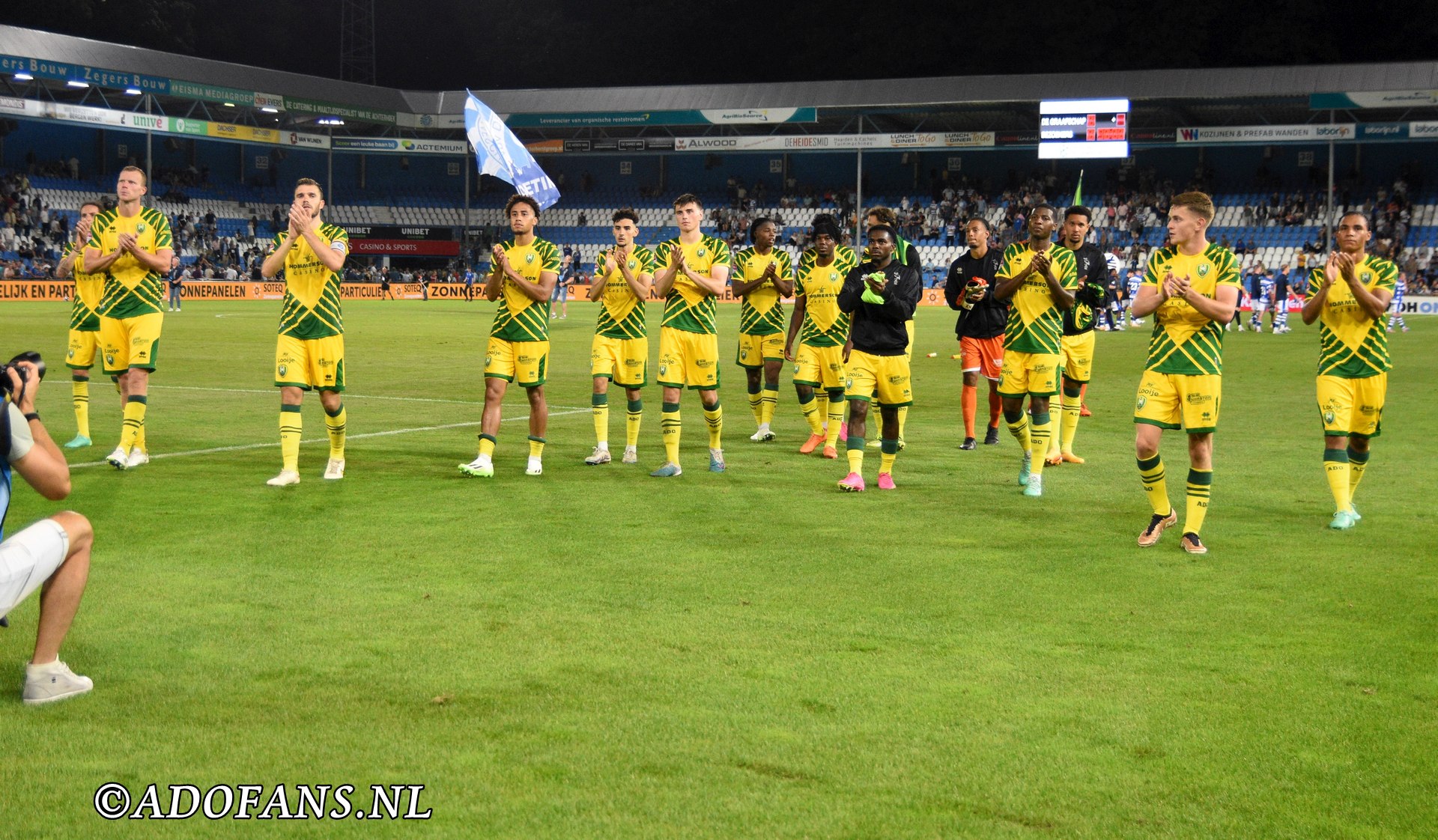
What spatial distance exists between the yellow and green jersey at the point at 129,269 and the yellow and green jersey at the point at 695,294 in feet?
14.8

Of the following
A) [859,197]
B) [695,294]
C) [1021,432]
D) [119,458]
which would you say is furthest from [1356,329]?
[859,197]

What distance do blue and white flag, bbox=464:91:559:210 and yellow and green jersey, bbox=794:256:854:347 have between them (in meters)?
6.06

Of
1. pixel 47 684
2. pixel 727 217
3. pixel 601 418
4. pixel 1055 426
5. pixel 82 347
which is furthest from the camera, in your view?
pixel 727 217

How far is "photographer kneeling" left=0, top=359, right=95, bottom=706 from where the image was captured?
14.9 ft

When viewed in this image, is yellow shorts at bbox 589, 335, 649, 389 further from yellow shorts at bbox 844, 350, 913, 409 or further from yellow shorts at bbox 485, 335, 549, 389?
yellow shorts at bbox 844, 350, 913, 409

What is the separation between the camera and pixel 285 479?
10.2 m

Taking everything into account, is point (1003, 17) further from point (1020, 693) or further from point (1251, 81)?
point (1020, 693)

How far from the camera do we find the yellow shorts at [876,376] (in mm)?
10500

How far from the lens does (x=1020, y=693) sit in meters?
5.28

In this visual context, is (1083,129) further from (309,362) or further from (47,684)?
(47,684)

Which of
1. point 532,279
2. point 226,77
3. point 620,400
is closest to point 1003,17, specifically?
point 226,77

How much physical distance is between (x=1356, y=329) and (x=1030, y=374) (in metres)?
2.46

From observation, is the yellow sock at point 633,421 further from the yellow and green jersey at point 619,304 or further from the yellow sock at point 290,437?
the yellow sock at point 290,437

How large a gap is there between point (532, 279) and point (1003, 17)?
230 ft
